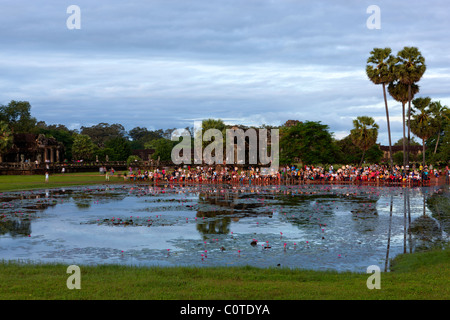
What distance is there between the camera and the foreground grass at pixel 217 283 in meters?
9.07

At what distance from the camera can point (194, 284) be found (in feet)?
33.2

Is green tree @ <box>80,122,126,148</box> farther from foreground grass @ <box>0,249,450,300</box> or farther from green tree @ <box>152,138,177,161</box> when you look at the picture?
foreground grass @ <box>0,249,450,300</box>

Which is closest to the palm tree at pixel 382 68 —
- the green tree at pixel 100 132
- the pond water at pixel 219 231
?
the pond water at pixel 219 231

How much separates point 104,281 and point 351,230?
12543 mm

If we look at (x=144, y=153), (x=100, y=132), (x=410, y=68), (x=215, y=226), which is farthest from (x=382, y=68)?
(x=100, y=132)

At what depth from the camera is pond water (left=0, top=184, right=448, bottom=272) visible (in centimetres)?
1468

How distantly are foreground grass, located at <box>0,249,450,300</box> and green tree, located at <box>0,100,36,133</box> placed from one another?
110 metres

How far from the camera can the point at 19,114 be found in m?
115

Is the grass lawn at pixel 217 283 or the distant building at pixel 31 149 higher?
the distant building at pixel 31 149

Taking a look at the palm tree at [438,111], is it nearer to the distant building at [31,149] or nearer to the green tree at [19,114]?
the distant building at [31,149]

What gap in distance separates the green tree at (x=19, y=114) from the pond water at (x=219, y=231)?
289ft

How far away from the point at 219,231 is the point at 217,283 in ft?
31.4

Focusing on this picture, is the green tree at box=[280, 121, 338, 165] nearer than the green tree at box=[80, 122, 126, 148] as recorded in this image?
Yes

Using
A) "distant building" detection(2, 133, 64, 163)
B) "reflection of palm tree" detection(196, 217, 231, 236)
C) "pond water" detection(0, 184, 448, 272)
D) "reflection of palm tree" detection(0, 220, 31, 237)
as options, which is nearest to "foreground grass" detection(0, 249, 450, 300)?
"pond water" detection(0, 184, 448, 272)
